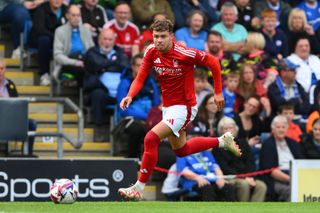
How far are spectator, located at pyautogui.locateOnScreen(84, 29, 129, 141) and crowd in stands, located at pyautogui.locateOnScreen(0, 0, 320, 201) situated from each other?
15 mm

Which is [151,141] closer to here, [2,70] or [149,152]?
[149,152]

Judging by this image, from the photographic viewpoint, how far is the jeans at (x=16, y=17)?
61.0ft

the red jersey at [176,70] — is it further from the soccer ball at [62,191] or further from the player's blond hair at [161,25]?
the soccer ball at [62,191]

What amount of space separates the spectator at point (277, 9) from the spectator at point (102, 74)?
11.5 ft

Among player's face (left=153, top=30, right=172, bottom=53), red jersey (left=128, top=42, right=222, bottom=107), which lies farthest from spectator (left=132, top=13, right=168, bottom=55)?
player's face (left=153, top=30, right=172, bottom=53)

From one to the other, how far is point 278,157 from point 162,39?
199 inches

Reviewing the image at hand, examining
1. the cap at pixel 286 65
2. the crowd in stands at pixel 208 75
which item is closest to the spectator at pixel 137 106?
the crowd in stands at pixel 208 75

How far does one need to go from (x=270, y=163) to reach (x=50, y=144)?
10.9 feet

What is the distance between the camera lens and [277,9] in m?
21.1

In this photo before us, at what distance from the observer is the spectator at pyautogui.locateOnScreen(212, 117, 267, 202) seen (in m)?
17.0

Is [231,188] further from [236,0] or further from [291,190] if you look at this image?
[236,0]

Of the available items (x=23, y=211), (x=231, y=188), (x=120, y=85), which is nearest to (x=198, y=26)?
(x=120, y=85)

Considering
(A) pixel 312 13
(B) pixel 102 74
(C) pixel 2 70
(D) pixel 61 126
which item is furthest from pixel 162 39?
(A) pixel 312 13

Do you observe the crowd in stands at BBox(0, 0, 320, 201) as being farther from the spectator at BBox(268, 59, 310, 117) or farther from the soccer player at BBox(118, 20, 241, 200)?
the soccer player at BBox(118, 20, 241, 200)
